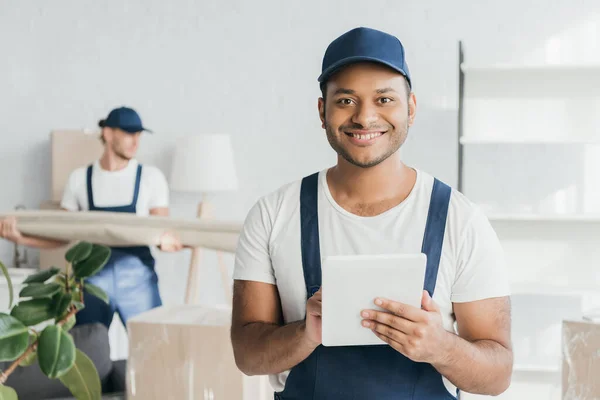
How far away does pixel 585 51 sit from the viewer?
3.92m

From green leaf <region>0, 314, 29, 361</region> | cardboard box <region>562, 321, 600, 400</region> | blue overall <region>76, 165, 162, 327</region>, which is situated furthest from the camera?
blue overall <region>76, 165, 162, 327</region>

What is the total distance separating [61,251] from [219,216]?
3.14ft

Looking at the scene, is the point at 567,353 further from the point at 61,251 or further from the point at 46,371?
the point at 61,251

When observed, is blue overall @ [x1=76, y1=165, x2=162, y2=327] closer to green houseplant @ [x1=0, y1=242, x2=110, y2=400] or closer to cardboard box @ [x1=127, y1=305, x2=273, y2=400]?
cardboard box @ [x1=127, y1=305, x2=273, y2=400]

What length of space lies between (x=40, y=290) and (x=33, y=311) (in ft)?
0.17

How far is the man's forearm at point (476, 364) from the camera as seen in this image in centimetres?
117

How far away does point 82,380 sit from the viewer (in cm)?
122

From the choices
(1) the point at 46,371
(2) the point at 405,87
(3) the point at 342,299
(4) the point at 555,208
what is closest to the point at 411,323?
(3) the point at 342,299

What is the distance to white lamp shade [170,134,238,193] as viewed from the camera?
4035mm

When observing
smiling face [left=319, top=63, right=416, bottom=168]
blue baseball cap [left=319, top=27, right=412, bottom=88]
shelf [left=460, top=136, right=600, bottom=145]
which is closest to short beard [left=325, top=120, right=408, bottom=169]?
smiling face [left=319, top=63, right=416, bottom=168]

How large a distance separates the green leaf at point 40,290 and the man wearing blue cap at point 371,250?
0.33 metres

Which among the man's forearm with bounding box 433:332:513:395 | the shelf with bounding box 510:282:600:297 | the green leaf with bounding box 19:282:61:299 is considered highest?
the green leaf with bounding box 19:282:61:299

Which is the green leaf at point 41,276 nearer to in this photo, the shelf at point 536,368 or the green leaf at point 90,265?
the green leaf at point 90,265

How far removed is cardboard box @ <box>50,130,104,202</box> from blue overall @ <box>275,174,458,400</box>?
3.34 meters
